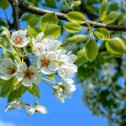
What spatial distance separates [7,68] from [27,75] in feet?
0.25

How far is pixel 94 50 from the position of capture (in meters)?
1.72

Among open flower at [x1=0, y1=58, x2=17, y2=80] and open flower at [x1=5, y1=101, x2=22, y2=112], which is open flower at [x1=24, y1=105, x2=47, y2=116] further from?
open flower at [x1=0, y1=58, x2=17, y2=80]

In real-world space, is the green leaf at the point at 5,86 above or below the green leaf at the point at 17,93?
above

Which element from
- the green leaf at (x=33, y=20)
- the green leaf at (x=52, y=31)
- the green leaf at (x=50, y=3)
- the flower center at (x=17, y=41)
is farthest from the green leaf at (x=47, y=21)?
the green leaf at (x=50, y=3)

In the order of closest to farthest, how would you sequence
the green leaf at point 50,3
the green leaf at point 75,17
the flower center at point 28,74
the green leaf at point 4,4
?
the flower center at point 28,74 → the green leaf at point 75,17 → the green leaf at point 4,4 → the green leaf at point 50,3

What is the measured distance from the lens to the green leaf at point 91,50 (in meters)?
1.71

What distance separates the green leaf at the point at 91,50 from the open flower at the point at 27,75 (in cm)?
23

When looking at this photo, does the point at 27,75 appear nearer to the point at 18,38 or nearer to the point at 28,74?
the point at 28,74

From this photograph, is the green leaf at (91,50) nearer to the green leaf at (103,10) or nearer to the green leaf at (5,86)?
the green leaf at (103,10)

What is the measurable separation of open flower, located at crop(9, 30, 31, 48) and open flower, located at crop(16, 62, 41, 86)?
0.23 ft

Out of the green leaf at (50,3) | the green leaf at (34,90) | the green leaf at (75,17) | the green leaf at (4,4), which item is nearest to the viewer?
the green leaf at (34,90)

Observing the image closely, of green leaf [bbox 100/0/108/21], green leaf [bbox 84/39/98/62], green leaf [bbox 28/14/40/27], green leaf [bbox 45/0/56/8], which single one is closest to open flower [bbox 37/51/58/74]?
green leaf [bbox 84/39/98/62]

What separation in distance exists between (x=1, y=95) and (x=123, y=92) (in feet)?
18.1

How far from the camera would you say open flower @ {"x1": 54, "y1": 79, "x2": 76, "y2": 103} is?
164cm
